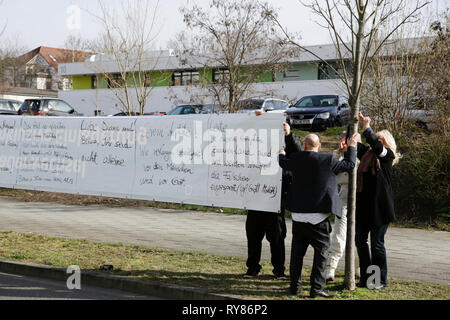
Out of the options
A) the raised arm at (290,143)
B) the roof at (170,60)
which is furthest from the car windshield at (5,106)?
the raised arm at (290,143)

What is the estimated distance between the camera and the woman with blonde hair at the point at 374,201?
7234mm

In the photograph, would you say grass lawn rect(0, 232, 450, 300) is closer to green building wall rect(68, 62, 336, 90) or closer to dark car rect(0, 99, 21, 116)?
green building wall rect(68, 62, 336, 90)

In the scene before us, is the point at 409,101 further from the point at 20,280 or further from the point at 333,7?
the point at 20,280

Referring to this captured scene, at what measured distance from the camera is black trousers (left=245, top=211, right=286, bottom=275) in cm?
776

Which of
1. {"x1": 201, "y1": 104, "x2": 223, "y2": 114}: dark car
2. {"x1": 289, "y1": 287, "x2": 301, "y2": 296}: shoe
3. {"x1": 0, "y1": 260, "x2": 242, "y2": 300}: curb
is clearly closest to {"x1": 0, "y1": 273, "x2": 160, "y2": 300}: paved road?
{"x1": 0, "y1": 260, "x2": 242, "y2": 300}: curb

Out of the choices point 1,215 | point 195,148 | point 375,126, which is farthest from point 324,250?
point 375,126

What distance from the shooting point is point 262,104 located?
23.3m

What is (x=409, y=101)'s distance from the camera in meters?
18.0

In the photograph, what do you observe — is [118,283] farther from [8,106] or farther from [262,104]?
[8,106]

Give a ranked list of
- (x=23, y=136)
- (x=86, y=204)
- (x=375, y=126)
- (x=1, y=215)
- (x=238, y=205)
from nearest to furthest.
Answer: (x=238, y=205) → (x=23, y=136) → (x=1, y=215) → (x=86, y=204) → (x=375, y=126)

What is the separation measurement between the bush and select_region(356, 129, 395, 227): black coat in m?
5.99

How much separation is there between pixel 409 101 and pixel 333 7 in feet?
36.1

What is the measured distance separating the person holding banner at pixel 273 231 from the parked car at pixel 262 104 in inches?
461

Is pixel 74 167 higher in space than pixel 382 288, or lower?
higher
